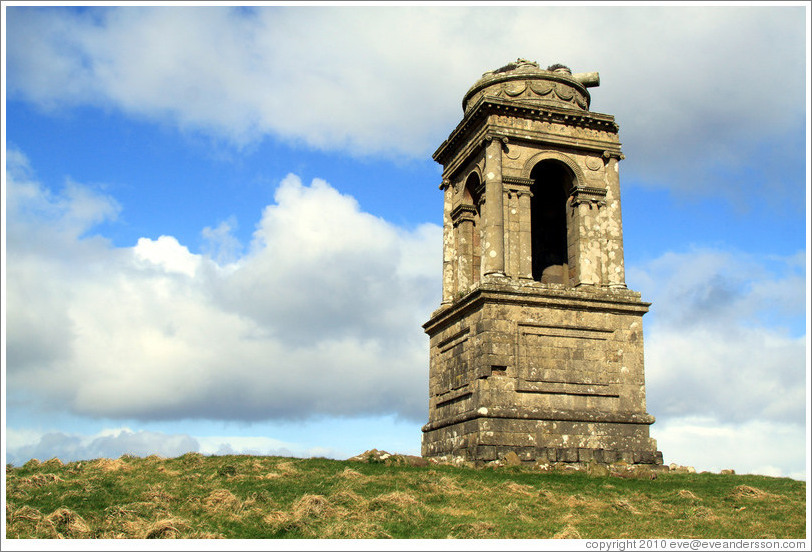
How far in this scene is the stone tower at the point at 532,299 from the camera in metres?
18.4

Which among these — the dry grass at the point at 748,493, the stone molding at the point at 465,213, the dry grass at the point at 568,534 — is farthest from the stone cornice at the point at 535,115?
the dry grass at the point at 568,534

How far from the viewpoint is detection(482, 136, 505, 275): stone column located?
64.2 ft

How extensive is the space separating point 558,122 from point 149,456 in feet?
46.3

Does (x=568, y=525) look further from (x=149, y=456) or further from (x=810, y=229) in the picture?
(x=149, y=456)

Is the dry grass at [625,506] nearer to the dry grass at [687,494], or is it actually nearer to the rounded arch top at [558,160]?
the dry grass at [687,494]

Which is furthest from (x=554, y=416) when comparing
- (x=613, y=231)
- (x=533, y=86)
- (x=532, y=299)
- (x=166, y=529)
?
(x=166, y=529)

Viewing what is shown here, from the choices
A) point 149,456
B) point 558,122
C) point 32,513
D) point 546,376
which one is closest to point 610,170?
point 558,122

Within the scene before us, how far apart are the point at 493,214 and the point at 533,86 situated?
4658 mm

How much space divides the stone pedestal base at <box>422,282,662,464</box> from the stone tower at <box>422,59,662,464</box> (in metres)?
0.03

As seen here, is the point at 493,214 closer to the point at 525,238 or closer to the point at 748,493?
the point at 525,238

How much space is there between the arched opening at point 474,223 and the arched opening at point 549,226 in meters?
1.91

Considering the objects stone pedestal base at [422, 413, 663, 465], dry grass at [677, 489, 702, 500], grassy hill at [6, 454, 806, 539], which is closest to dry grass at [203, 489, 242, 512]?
grassy hill at [6, 454, 806, 539]

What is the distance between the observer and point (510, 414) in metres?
18.0

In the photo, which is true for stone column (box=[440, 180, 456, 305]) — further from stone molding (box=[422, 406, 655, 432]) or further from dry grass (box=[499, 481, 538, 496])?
dry grass (box=[499, 481, 538, 496])
